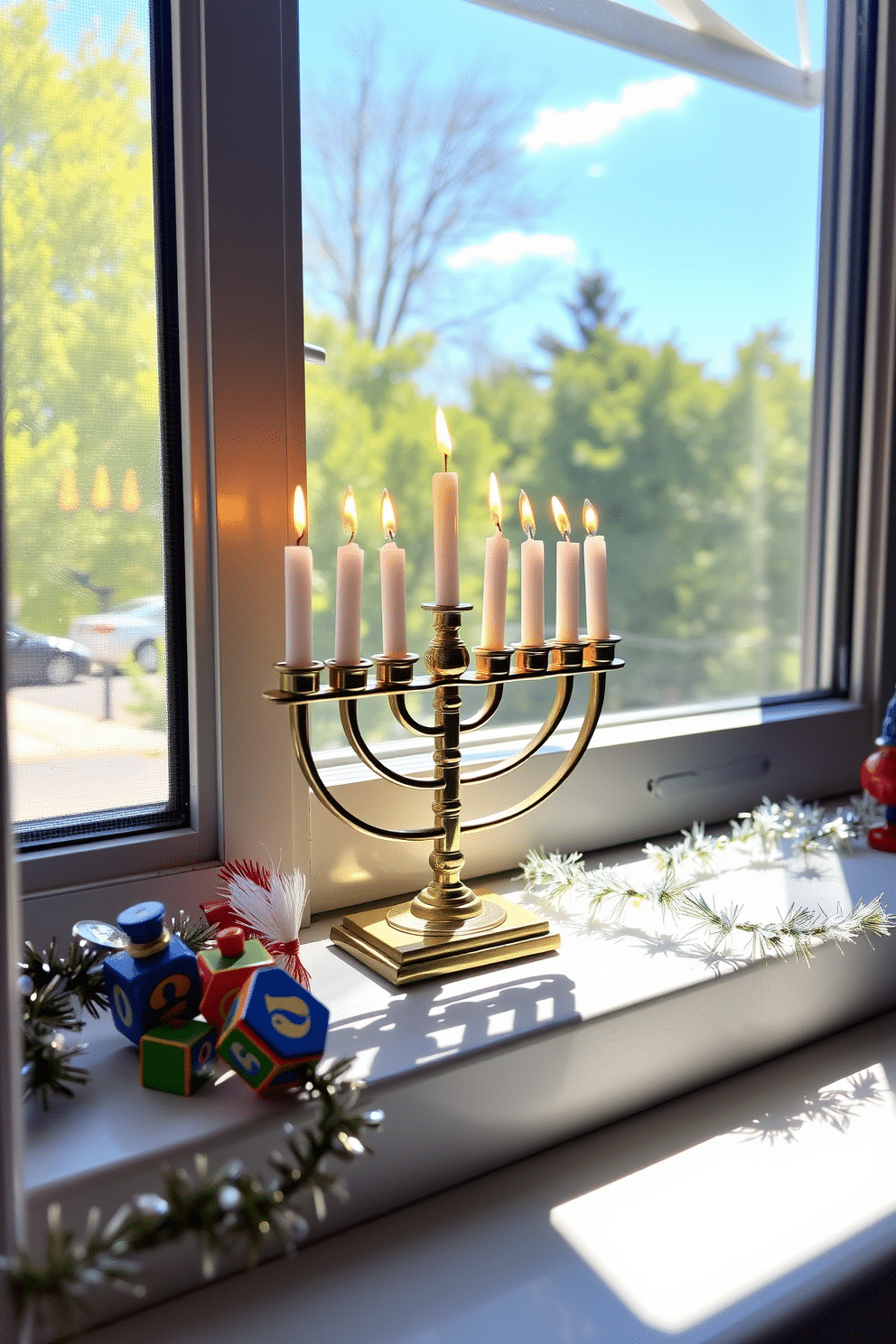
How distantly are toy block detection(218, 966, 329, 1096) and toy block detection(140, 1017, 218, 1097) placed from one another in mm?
20

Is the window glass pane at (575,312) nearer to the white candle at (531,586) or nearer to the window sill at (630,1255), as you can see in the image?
the white candle at (531,586)

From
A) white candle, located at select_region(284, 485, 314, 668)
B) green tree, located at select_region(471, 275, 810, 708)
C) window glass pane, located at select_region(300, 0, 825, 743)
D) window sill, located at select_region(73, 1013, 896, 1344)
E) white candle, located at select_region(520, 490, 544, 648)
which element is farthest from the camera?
green tree, located at select_region(471, 275, 810, 708)

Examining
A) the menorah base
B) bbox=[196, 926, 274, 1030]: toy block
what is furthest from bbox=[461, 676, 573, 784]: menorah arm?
bbox=[196, 926, 274, 1030]: toy block

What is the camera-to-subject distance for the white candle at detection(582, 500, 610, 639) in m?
0.77

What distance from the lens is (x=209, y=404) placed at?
2.41 feet

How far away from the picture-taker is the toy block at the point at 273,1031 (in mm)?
558

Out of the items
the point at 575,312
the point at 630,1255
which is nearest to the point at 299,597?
the point at 630,1255

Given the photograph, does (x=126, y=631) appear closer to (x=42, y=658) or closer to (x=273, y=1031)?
(x=42, y=658)

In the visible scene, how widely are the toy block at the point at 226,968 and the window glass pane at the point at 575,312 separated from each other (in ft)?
1.11

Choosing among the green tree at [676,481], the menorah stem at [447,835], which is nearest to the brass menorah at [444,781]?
the menorah stem at [447,835]

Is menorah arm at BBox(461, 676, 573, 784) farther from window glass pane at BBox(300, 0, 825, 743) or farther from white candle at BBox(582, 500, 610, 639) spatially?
window glass pane at BBox(300, 0, 825, 743)

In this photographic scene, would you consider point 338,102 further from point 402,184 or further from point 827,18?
point 827,18

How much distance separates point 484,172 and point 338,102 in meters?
0.17

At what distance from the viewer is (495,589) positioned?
2.47ft
